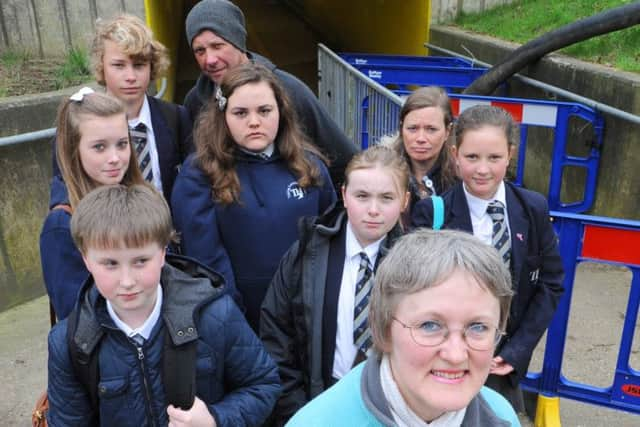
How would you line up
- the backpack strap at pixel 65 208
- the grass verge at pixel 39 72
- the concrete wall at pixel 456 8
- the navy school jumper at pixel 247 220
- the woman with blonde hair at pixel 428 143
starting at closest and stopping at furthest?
the backpack strap at pixel 65 208 → the navy school jumper at pixel 247 220 → the woman with blonde hair at pixel 428 143 → the grass verge at pixel 39 72 → the concrete wall at pixel 456 8

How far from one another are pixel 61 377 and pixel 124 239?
423 mm

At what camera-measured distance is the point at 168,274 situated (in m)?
1.76

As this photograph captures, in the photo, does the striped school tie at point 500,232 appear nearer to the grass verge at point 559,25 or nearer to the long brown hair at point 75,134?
the long brown hair at point 75,134

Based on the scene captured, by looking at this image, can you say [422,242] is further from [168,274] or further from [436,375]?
[168,274]

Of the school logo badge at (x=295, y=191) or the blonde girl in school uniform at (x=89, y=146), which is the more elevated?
the blonde girl in school uniform at (x=89, y=146)

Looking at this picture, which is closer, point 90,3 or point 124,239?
point 124,239

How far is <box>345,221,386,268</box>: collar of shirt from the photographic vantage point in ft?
6.77

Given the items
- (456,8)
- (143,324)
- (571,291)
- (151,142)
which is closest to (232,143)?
(151,142)

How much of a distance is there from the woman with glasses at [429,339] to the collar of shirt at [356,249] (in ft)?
2.55

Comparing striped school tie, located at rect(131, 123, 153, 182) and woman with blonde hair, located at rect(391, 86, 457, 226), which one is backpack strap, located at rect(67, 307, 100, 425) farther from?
woman with blonde hair, located at rect(391, 86, 457, 226)

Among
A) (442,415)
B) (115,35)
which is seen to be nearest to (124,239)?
(442,415)

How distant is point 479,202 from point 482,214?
0.16ft

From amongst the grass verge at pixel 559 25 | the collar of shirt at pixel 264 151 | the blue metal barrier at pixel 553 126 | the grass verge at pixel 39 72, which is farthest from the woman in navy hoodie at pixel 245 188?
the grass verge at pixel 559 25

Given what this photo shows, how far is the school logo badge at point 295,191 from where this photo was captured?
2336mm
